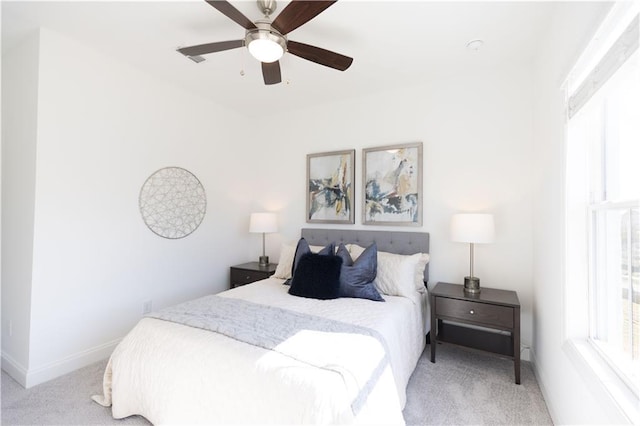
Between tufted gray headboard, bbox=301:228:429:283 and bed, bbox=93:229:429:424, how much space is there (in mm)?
829

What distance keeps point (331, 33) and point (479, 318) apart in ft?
8.35

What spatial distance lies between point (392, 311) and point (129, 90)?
122 inches

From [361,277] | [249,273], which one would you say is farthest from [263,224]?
[361,277]

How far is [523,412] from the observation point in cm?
194

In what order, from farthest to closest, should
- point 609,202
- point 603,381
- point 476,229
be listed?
point 476,229
point 609,202
point 603,381

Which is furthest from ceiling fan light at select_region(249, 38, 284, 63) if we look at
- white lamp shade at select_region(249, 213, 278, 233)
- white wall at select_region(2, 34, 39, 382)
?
white lamp shade at select_region(249, 213, 278, 233)

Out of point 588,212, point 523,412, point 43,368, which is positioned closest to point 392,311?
point 523,412

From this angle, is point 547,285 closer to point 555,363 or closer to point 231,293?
point 555,363

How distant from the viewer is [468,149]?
9.55 ft

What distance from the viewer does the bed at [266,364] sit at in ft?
4.29

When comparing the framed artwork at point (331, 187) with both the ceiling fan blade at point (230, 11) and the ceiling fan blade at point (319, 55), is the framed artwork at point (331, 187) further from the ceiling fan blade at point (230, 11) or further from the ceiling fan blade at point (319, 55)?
the ceiling fan blade at point (230, 11)

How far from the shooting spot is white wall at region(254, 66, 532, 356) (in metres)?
2.69

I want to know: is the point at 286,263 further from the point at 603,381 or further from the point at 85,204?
the point at 603,381

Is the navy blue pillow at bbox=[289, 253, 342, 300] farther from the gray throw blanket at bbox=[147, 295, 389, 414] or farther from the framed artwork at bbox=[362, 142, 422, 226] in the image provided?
the framed artwork at bbox=[362, 142, 422, 226]
